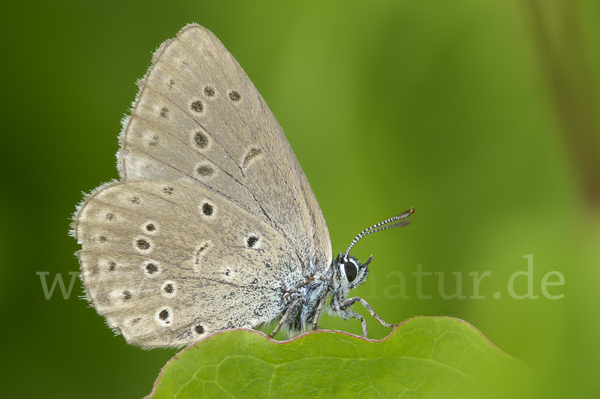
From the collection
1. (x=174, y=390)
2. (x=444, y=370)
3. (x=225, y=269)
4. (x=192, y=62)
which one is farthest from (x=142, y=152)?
(x=444, y=370)

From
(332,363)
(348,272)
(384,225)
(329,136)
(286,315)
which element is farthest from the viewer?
(329,136)

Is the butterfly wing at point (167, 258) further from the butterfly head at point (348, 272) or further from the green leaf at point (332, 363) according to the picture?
the green leaf at point (332, 363)

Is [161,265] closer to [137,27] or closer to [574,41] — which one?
[137,27]

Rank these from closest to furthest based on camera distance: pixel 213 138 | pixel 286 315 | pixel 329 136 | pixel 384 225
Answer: pixel 213 138 → pixel 286 315 → pixel 384 225 → pixel 329 136

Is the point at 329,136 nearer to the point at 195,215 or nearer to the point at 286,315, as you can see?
the point at 195,215

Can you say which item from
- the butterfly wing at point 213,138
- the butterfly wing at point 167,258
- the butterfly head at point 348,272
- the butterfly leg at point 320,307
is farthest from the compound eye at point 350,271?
the butterfly wing at point 167,258

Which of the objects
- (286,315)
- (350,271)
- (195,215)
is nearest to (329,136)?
(350,271)
